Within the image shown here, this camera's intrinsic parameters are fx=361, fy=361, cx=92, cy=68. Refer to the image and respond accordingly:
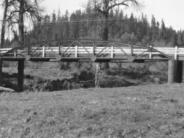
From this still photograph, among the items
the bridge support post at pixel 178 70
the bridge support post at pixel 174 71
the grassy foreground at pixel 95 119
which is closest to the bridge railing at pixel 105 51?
the bridge support post at pixel 178 70

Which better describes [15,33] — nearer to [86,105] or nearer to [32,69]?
[32,69]

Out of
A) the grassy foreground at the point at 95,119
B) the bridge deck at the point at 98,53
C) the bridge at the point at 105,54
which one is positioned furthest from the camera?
the bridge deck at the point at 98,53

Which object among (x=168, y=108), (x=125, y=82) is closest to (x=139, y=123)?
(x=168, y=108)

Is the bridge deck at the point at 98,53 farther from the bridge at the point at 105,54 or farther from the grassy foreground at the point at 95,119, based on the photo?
the grassy foreground at the point at 95,119

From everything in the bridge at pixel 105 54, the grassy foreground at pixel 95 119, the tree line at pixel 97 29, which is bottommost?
the grassy foreground at pixel 95 119

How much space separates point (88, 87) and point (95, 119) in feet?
85.7

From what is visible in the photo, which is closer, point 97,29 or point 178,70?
point 178,70

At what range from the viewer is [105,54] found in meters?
28.2

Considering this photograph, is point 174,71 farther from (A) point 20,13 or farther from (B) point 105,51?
(A) point 20,13

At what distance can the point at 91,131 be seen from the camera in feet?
29.7

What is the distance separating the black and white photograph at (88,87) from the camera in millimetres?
9434

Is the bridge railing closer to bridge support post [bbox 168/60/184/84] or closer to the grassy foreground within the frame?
bridge support post [bbox 168/60/184/84]

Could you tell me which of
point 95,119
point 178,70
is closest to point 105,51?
point 178,70

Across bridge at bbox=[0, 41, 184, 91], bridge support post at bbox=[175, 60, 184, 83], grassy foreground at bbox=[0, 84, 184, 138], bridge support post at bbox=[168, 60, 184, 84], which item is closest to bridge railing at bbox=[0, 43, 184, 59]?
bridge at bbox=[0, 41, 184, 91]
